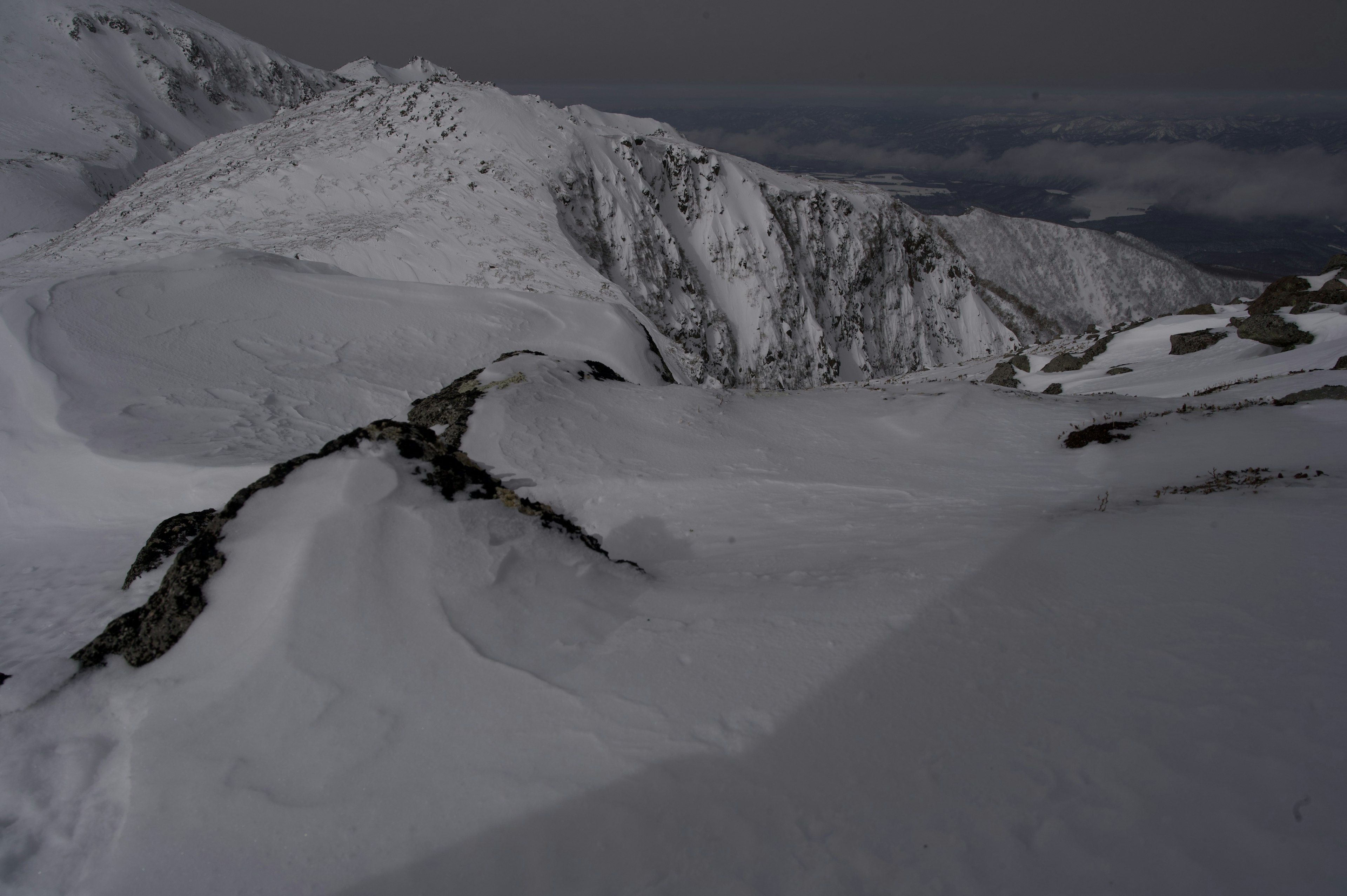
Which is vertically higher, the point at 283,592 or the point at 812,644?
the point at 283,592

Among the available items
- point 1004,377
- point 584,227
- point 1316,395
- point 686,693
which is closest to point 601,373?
point 686,693

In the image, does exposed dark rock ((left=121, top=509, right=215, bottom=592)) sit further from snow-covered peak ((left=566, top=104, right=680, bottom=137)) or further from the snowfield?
snow-covered peak ((left=566, top=104, right=680, bottom=137))

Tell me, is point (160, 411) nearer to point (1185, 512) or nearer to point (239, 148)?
point (1185, 512)

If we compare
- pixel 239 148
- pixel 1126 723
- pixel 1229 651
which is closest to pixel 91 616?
pixel 1126 723

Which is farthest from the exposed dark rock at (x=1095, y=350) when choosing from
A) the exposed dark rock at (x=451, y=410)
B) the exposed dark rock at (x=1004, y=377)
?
the exposed dark rock at (x=451, y=410)

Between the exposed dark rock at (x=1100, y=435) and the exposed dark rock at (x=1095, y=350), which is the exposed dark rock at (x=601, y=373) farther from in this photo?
the exposed dark rock at (x=1095, y=350)

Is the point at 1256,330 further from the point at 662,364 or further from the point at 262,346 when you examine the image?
the point at 262,346
